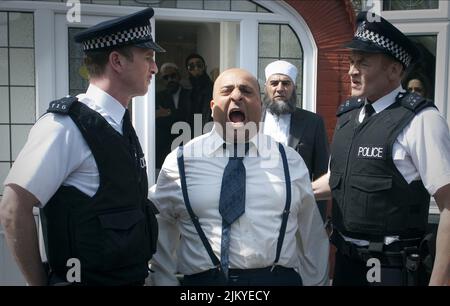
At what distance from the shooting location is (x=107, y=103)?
2.04 m

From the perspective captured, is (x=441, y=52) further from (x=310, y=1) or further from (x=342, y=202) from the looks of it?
(x=342, y=202)

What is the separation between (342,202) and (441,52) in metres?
2.59

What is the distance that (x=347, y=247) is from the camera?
2.44 metres

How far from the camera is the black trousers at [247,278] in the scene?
2.02m

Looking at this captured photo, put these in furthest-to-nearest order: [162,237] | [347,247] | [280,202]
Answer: [347,247] → [162,237] → [280,202]

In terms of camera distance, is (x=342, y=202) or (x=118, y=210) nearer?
(x=118, y=210)

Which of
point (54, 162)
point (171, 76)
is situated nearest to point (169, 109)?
point (171, 76)

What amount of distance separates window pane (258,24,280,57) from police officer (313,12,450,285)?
1.95 meters

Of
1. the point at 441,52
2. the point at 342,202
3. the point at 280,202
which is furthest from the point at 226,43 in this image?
the point at 280,202

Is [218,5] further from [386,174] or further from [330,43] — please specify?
[386,174]

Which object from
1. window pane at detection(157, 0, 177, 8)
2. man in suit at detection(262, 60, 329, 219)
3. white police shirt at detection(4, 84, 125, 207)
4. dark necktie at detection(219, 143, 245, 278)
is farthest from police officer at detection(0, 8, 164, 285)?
window pane at detection(157, 0, 177, 8)

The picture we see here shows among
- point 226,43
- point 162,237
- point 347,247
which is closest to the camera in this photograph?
point 162,237

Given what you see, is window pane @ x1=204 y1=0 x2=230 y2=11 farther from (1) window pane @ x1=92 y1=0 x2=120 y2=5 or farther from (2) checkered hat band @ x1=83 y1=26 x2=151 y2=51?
(2) checkered hat band @ x1=83 y1=26 x2=151 y2=51

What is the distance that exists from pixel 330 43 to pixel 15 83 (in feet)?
8.80
